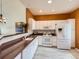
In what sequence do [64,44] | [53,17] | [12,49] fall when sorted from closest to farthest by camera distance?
[12,49]
[64,44]
[53,17]

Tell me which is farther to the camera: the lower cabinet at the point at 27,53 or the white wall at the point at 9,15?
the white wall at the point at 9,15

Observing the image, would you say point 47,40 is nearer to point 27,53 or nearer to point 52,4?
point 52,4

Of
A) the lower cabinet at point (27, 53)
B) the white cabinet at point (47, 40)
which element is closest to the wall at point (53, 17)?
the white cabinet at point (47, 40)

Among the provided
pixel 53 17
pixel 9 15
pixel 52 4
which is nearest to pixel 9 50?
pixel 9 15

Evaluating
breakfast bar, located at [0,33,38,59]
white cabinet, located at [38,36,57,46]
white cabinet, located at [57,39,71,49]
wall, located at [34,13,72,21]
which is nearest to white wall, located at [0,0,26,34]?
breakfast bar, located at [0,33,38,59]

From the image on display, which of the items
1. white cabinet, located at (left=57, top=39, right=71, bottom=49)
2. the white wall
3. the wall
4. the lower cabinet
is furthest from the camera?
the wall

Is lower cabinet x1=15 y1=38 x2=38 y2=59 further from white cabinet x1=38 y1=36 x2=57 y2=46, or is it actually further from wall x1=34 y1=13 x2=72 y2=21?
wall x1=34 y1=13 x2=72 y2=21

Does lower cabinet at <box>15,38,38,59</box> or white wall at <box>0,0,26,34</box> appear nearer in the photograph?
lower cabinet at <box>15,38,38,59</box>

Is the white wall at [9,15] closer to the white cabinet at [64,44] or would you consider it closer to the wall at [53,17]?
the white cabinet at [64,44]

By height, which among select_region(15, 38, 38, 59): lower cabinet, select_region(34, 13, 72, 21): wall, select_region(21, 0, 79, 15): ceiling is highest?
select_region(21, 0, 79, 15): ceiling

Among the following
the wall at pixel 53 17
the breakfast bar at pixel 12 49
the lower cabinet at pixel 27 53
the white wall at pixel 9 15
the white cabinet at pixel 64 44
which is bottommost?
the white cabinet at pixel 64 44

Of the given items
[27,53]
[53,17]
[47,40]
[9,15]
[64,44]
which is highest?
[53,17]

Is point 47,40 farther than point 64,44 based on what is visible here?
Yes

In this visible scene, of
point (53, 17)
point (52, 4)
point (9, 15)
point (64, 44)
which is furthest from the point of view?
point (53, 17)
